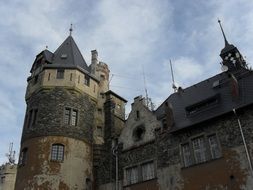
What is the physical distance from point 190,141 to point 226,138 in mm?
2488

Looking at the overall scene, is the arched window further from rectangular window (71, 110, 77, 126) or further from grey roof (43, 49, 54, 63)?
grey roof (43, 49, 54, 63)

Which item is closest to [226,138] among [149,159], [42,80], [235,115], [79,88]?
[235,115]

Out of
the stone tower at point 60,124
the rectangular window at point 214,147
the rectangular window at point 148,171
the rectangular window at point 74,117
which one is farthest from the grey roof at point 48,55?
the rectangular window at point 214,147

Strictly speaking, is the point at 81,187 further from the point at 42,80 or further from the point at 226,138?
the point at 226,138

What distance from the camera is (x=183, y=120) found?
874 inches

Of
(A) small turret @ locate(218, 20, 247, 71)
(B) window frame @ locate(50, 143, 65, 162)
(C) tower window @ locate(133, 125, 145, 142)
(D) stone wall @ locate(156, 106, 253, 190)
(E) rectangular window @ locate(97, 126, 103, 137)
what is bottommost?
(D) stone wall @ locate(156, 106, 253, 190)

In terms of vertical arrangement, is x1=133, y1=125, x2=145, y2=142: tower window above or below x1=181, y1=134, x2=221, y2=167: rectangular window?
above

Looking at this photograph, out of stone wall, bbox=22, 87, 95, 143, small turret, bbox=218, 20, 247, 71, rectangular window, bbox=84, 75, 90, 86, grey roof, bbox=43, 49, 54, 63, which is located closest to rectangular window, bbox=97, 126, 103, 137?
stone wall, bbox=22, 87, 95, 143

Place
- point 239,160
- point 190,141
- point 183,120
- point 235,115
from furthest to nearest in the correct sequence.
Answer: point 183,120 → point 190,141 → point 235,115 → point 239,160

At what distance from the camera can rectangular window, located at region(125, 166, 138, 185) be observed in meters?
22.9

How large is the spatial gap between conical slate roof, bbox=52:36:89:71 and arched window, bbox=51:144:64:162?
7470mm

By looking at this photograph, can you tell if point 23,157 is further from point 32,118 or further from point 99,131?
point 99,131

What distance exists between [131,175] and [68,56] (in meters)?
13.3

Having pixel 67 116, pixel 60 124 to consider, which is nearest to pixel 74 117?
pixel 67 116
